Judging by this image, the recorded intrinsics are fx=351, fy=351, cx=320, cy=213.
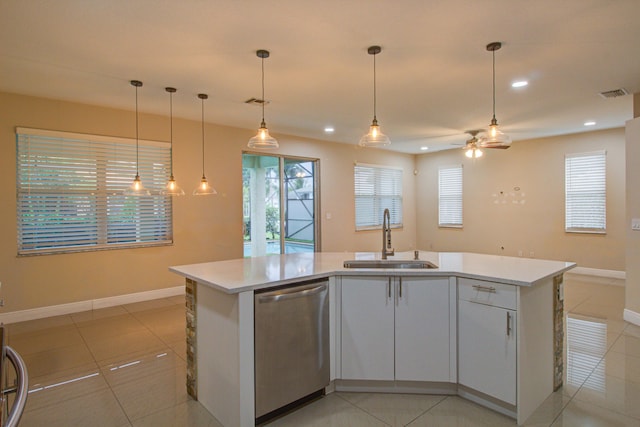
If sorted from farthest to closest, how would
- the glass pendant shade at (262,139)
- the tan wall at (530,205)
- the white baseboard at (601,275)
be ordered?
1. the tan wall at (530,205)
2. the white baseboard at (601,275)
3. the glass pendant shade at (262,139)

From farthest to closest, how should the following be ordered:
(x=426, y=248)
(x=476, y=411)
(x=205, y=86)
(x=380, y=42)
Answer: (x=426, y=248) < (x=205, y=86) < (x=380, y=42) < (x=476, y=411)

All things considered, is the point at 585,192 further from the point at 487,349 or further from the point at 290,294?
the point at 290,294

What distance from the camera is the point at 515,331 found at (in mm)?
2146

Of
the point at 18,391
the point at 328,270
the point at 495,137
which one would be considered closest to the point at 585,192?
the point at 495,137

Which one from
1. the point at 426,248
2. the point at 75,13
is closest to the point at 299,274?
the point at 75,13

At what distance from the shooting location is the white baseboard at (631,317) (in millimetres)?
3941

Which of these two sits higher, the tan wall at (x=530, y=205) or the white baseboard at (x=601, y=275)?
the tan wall at (x=530, y=205)

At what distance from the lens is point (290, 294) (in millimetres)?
2260

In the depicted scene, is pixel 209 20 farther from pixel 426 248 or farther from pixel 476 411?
pixel 426 248

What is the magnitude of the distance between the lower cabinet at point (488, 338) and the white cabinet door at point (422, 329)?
11 cm

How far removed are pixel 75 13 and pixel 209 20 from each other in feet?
3.01

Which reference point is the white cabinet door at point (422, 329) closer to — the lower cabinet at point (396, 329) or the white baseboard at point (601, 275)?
the lower cabinet at point (396, 329)

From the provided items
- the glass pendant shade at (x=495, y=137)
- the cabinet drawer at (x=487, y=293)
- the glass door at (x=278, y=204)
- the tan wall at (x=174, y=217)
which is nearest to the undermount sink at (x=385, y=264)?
the cabinet drawer at (x=487, y=293)

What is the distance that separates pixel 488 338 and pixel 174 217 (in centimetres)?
455
